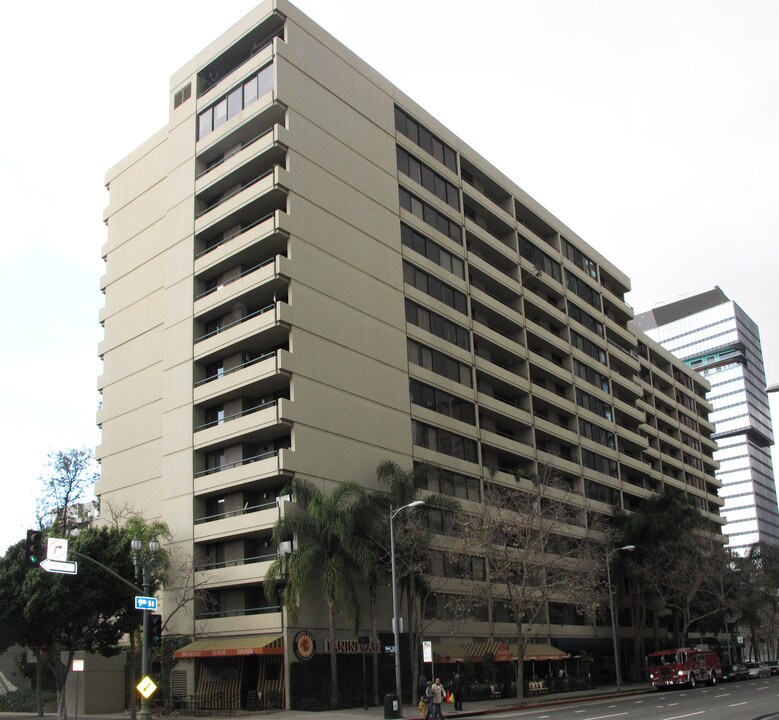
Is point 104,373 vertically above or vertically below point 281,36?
below

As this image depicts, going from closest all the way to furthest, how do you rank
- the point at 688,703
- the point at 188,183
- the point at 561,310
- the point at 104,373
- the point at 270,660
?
the point at 688,703, the point at 270,660, the point at 188,183, the point at 104,373, the point at 561,310

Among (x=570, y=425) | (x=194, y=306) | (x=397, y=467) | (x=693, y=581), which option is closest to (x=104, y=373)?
(x=194, y=306)

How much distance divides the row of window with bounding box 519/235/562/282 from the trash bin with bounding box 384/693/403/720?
47760mm

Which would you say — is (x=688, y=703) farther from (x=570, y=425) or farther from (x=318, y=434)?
(x=570, y=425)

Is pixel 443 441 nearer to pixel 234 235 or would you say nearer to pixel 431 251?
pixel 431 251

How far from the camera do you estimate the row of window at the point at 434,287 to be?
61.2 meters

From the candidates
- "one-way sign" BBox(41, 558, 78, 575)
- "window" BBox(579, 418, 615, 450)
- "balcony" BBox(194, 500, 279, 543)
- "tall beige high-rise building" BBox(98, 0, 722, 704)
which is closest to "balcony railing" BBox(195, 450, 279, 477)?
"tall beige high-rise building" BBox(98, 0, 722, 704)

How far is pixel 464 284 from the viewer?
66812mm

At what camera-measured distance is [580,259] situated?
3541 inches

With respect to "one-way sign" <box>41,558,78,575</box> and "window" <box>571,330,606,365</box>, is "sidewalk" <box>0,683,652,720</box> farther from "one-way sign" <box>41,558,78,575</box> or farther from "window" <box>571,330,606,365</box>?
"window" <box>571,330,606,365</box>

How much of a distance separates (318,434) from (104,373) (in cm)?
2215

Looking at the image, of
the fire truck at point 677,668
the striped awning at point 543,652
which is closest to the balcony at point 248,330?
the striped awning at point 543,652

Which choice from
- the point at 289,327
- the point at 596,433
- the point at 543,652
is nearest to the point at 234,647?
the point at 289,327

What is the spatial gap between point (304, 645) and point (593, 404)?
47.3 metres
